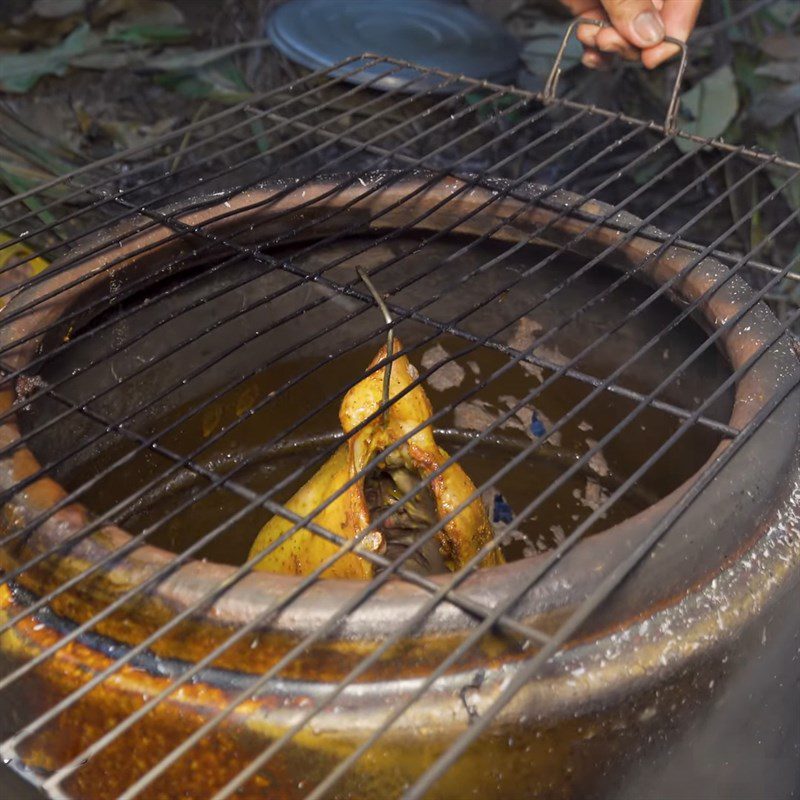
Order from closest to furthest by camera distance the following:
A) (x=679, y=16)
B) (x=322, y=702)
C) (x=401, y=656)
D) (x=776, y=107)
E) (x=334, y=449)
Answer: (x=322, y=702) < (x=401, y=656) < (x=334, y=449) < (x=679, y=16) < (x=776, y=107)

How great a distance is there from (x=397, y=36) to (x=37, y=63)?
190 centimetres

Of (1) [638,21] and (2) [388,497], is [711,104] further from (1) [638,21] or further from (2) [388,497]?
(2) [388,497]

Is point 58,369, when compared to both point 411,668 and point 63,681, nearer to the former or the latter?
point 63,681

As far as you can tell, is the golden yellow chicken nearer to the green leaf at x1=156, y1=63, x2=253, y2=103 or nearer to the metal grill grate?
the metal grill grate

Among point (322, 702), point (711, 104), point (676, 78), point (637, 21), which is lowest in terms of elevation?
point (711, 104)

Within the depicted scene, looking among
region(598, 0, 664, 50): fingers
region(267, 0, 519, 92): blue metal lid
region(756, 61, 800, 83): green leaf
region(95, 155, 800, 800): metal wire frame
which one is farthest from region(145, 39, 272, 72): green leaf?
region(95, 155, 800, 800): metal wire frame

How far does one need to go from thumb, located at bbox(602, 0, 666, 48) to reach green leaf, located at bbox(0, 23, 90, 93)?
3.21m

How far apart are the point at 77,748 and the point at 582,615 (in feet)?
1.94

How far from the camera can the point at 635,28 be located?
1829mm

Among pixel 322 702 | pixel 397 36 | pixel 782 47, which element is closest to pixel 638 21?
pixel 322 702

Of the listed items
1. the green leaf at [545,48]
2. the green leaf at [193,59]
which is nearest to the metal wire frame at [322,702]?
the green leaf at [545,48]

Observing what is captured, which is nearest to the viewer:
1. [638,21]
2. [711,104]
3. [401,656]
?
[401,656]

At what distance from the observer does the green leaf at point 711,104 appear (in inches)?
151

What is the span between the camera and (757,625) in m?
1.17
